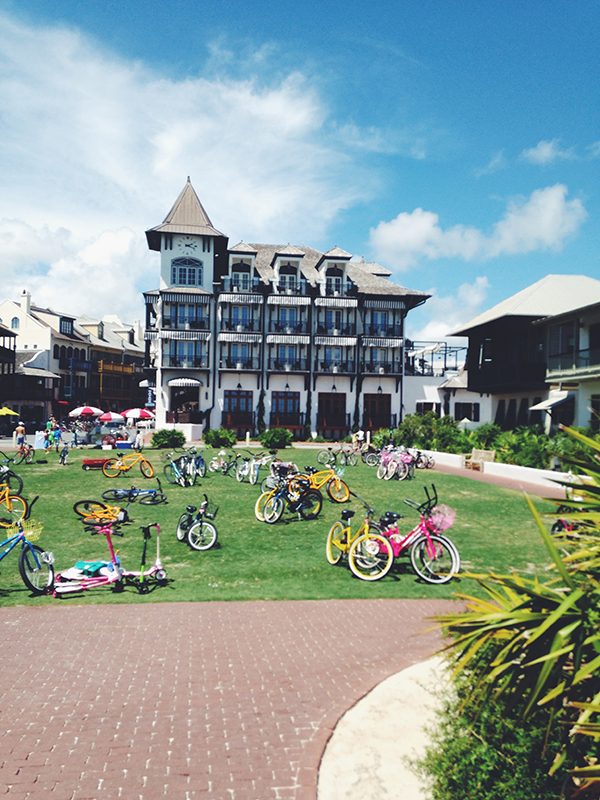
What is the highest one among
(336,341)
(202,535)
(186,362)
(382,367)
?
(336,341)

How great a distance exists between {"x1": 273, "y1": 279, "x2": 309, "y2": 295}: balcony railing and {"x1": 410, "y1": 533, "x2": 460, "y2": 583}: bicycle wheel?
3505cm

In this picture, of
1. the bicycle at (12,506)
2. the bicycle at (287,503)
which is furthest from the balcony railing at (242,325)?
the bicycle at (287,503)

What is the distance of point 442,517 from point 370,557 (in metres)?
1.45

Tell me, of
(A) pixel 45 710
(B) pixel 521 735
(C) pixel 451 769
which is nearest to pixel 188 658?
(A) pixel 45 710

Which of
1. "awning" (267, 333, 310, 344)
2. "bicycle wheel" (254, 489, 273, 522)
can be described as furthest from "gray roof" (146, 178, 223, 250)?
"bicycle wheel" (254, 489, 273, 522)

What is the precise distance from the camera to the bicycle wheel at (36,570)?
884 cm

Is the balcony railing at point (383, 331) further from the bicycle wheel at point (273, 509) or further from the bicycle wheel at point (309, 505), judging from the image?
the bicycle wheel at point (273, 509)

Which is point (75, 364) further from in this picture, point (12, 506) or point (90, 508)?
point (90, 508)

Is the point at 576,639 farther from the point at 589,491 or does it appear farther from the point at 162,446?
the point at 162,446

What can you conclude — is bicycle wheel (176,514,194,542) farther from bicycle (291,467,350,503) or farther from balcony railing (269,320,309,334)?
balcony railing (269,320,309,334)

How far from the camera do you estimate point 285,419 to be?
143 feet

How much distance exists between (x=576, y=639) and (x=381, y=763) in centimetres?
264

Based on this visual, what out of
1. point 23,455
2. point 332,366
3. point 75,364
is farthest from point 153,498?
point 75,364

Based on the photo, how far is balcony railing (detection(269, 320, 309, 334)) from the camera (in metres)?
43.6
